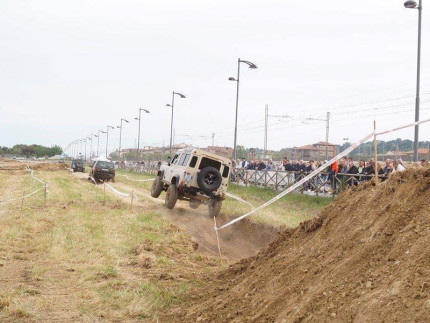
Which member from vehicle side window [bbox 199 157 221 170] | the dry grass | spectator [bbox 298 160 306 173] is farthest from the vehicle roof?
spectator [bbox 298 160 306 173]

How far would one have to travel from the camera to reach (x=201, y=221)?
18.0m

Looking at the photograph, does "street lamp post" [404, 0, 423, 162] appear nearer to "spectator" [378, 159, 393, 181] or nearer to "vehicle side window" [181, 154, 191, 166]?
"spectator" [378, 159, 393, 181]

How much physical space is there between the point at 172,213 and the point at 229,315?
12754mm

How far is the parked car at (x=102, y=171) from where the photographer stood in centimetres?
3703

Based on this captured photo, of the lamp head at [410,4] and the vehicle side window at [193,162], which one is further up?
the lamp head at [410,4]

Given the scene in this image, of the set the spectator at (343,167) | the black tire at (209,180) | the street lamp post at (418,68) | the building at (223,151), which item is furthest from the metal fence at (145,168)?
the street lamp post at (418,68)

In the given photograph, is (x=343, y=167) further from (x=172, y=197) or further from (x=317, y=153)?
(x=317, y=153)

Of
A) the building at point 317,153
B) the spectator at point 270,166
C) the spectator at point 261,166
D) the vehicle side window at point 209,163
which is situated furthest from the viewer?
the building at point 317,153

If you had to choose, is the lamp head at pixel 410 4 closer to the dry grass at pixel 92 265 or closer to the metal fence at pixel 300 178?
the metal fence at pixel 300 178

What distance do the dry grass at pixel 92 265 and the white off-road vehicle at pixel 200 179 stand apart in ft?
5.49

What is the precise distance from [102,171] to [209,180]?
68.0ft

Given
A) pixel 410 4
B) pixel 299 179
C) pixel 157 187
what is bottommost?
pixel 157 187

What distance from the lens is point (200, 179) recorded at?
17859mm

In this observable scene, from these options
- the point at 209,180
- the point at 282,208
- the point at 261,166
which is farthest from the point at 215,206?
the point at 261,166
